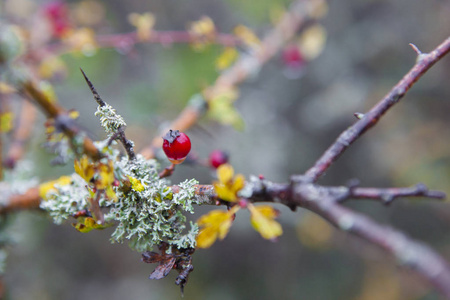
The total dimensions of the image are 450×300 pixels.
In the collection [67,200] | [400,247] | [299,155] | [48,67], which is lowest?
[400,247]

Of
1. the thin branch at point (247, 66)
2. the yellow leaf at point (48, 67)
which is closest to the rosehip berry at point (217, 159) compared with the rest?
the thin branch at point (247, 66)

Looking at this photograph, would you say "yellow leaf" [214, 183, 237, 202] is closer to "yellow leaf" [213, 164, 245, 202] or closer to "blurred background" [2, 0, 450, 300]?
"yellow leaf" [213, 164, 245, 202]

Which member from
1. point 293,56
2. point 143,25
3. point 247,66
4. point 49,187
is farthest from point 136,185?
point 293,56

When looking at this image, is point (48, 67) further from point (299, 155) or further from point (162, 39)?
point (299, 155)

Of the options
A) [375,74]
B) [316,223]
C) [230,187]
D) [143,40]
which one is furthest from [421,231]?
[230,187]

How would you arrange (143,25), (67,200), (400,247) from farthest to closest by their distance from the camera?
(143,25), (67,200), (400,247)

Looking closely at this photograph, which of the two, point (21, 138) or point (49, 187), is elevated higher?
point (21, 138)

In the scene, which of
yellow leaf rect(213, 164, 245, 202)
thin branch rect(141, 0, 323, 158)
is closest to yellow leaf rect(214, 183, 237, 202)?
yellow leaf rect(213, 164, 245, 202)

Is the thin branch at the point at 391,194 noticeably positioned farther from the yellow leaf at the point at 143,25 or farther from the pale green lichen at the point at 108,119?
the yellow leaf at the point at 143,25
